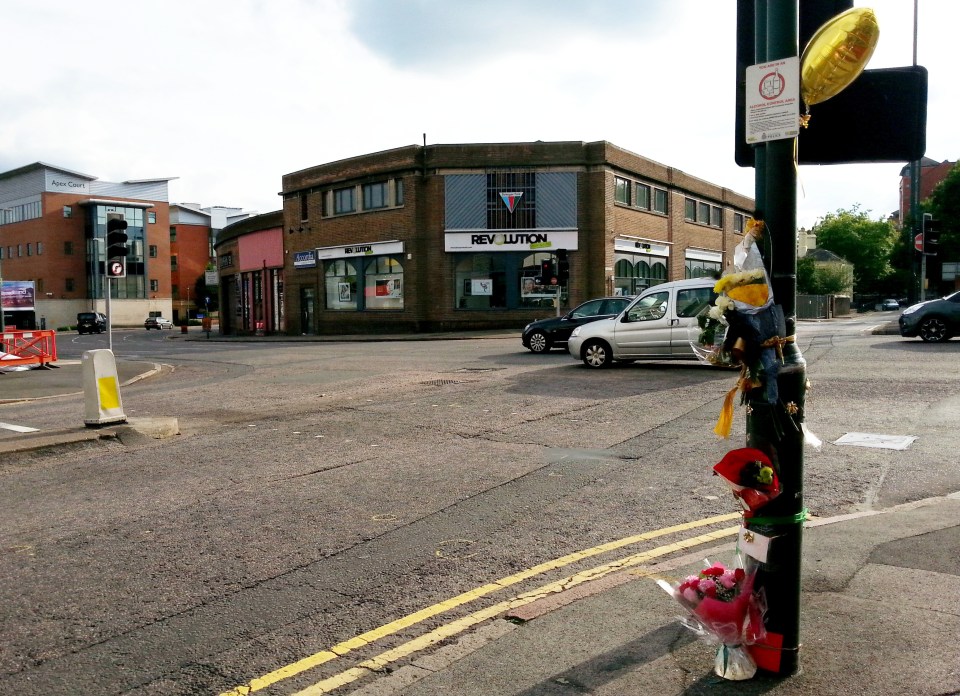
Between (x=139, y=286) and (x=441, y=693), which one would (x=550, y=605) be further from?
(x=139, y=286)

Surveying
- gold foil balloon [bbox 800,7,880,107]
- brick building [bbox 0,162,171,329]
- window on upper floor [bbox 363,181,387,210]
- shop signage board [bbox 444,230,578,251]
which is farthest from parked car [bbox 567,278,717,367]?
brick building [bbox 0,162,171,329]

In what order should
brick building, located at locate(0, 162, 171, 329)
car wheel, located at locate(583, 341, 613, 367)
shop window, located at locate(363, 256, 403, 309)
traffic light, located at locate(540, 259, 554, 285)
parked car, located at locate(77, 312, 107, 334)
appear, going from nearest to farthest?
1. car wheel, located at locate(583, 341, 613, 367)
2. traffic light, located at locate(540, 259, 554, 285)
3. shop window, located at locate(363, 256, 403, 309)
4. parked car, located at locate(77, 312, 107, 334)
5. brick building, located at locate(0, 162, 171, 329)

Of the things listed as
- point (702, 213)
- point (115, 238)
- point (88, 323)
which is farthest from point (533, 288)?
point (88, 323)

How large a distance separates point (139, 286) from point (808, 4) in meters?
95.5

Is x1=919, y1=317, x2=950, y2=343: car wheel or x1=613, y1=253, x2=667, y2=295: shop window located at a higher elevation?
x1=613, y1=253, x2=667, y2=295: shop window

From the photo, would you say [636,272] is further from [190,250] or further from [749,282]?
[190,250]

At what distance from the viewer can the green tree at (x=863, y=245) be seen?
312 feet

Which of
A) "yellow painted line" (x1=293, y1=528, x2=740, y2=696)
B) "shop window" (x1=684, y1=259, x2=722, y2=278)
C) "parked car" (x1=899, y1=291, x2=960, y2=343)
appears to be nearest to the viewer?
"yellow painted line" (x1=293, y1=528, x2=740, y2=696)

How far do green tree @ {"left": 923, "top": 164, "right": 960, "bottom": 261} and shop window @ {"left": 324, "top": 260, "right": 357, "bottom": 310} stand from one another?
1987 inches

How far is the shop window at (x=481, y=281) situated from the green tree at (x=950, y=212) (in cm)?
4603

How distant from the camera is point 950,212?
65.2m

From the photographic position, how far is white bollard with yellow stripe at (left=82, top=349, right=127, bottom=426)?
31.7 ft

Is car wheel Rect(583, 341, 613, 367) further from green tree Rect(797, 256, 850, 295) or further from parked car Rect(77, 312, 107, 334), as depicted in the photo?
parked car Rect(77, 312, 107, 334)

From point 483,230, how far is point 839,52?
34450mm
